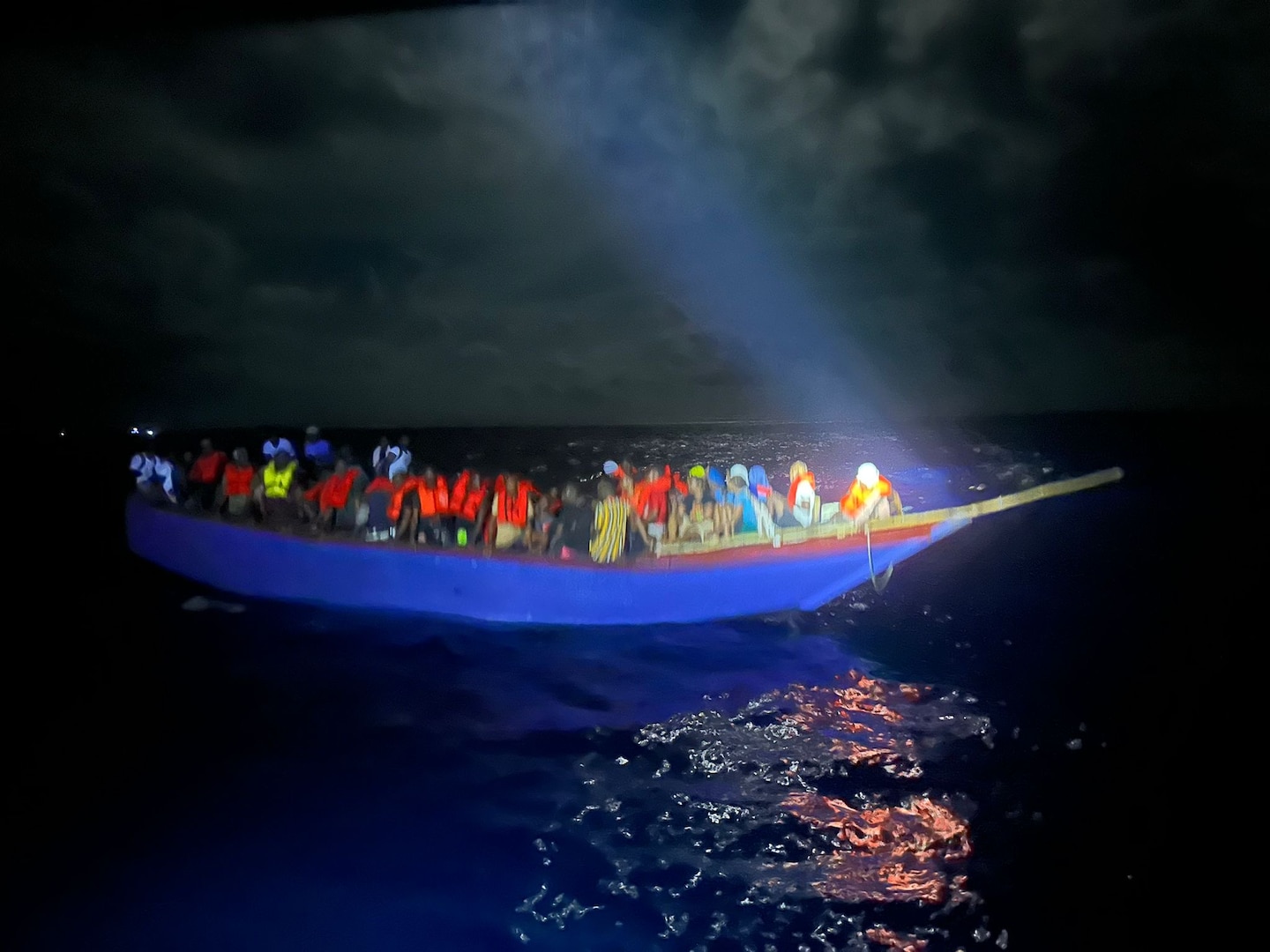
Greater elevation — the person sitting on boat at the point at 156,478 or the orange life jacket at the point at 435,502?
the person sitting on boat at the point at 156,478

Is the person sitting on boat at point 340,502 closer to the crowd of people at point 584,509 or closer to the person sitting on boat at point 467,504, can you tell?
the crowd of people at point 584,509

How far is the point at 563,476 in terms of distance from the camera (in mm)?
42844

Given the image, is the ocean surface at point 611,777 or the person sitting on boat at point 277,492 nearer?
the ocean surface at point 611,777

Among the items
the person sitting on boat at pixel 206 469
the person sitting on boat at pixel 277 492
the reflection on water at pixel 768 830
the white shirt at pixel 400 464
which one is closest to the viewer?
the reflection on water at pixel 768 830

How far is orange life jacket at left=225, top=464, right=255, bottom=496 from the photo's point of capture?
13.8 m

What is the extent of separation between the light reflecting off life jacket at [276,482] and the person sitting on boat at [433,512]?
366 cm

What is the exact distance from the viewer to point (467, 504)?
37.7 feet

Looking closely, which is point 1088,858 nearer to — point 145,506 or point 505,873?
point 505,873

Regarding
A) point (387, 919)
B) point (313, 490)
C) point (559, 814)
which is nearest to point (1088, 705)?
point (559, 814)

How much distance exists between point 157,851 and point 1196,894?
8054 millimetres

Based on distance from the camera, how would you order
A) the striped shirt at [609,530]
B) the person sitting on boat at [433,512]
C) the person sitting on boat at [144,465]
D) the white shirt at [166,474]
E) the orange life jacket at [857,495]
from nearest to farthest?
1. the striped shirt at [609,530]
2. the orange life jacket at [857,495]
3. the person sitting on boat at [433,512]
4. the white shirt at [166,474]
5. the person sitting on boat at [144,465]

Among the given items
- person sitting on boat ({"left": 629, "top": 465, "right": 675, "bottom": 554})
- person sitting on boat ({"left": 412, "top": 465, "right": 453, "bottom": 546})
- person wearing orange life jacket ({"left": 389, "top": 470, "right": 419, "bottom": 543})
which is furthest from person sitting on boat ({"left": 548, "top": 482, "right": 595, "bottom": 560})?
person wearing orange life jacket ({"left": 389, "top": 470, "right": 419, "bottom": 543})

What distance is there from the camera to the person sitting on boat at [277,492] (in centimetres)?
1354

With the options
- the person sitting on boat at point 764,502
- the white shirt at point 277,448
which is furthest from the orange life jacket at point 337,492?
the person sitting on boat at point 764,502
